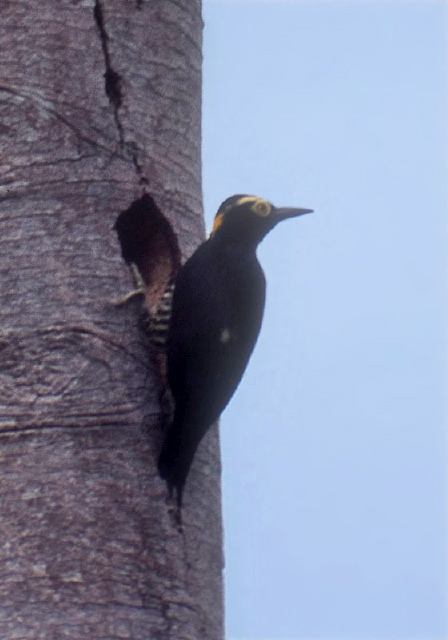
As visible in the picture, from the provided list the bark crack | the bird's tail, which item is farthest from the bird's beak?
the bird's tail

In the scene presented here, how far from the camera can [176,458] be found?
11.5 feet

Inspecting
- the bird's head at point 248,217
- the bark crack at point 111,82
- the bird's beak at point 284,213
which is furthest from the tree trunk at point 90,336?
the bird's beak at point 284,213

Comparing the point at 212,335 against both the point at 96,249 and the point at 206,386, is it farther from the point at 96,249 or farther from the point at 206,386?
the point at 96,249

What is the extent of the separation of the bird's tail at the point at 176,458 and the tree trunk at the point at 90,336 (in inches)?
1.4

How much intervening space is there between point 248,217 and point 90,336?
3.99 ft

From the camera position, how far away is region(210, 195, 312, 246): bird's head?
15.0ft

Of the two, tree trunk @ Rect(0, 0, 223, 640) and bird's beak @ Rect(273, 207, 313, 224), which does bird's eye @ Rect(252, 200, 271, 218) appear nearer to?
bird's beak @ Rect(273, 207, 313, 224)

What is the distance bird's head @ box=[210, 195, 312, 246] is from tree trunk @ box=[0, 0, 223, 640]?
1.23ft

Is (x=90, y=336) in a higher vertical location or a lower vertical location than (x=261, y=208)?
lower

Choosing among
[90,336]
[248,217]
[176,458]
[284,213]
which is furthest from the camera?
[284,213]

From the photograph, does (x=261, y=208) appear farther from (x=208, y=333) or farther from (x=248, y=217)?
(x=208, y=333)

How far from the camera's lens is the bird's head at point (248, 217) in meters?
4.58

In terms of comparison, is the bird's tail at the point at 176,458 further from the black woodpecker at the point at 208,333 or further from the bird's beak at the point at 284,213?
the bird's beak at the point at 284,213

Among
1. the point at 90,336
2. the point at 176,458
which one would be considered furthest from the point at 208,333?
the point at 176,458
